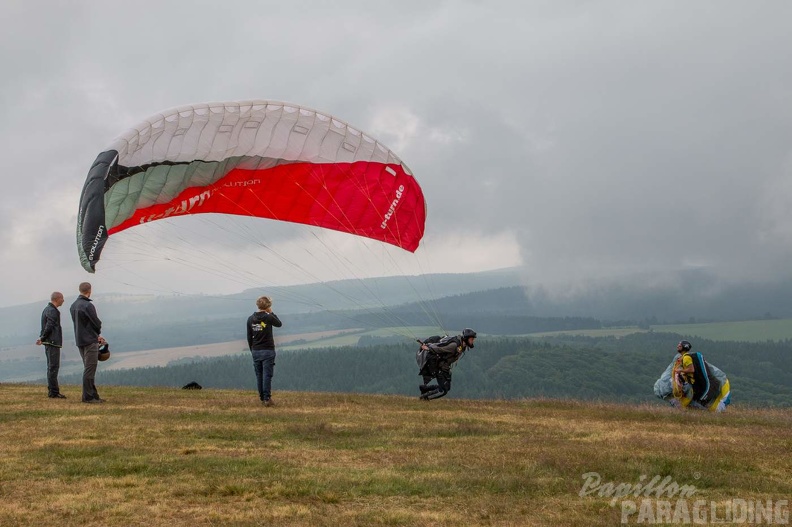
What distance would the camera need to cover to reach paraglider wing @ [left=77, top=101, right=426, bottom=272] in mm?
17828

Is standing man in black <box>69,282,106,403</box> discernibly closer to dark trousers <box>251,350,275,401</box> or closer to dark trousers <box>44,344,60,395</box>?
dark trousers <box>44,344,60,395</box>

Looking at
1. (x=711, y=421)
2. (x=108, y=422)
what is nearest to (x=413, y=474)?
(x=108, y=422)

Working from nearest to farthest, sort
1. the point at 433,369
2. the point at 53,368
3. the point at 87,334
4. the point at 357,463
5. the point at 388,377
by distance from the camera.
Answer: the point at 357,463
the point at 87,334
the point at 53,368
the point at 433,369
the point at 388,377

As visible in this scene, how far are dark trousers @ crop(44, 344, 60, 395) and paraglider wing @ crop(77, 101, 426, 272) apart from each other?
301 cm

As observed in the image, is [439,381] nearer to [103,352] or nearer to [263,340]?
[263,340]

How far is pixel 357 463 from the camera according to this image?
10.5 m

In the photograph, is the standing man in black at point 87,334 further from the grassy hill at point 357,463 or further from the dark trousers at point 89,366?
the grassy hill at point 357,463

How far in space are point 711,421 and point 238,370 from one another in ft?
542

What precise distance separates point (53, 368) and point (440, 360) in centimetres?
948

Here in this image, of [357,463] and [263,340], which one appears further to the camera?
[263,340]

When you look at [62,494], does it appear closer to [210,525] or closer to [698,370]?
[210,525]

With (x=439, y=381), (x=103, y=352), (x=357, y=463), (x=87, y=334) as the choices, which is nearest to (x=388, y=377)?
(x=439, y=381)

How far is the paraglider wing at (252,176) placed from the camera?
17.8 meters

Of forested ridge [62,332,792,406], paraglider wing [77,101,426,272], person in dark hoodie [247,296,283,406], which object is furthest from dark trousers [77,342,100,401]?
forested ridge [62,332,792,406]
